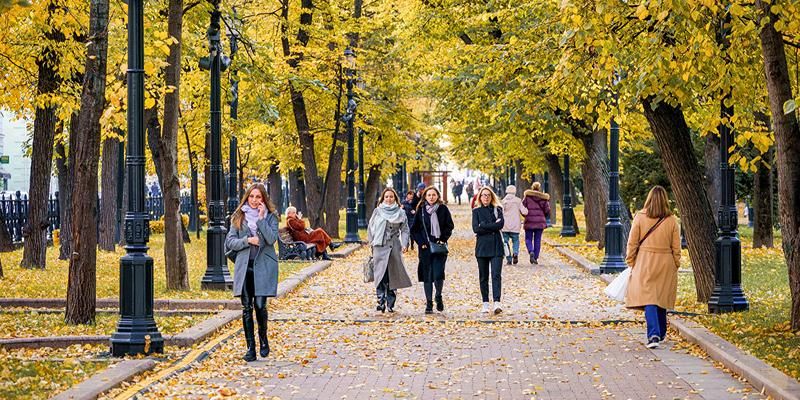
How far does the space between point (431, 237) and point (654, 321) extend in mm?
4814

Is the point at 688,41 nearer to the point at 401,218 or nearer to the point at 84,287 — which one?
the point at 401,218

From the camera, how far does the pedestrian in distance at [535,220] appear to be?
29.9 m

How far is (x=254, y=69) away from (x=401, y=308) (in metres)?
5.81

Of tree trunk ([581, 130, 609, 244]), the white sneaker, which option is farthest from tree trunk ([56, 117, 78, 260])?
tree trunk ([581, 130, 609, 244])

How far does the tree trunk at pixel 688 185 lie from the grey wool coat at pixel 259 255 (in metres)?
6.58

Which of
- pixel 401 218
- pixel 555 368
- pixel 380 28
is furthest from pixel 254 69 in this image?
pixel 380 28

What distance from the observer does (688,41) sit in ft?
50.8

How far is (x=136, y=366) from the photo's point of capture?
11.6m

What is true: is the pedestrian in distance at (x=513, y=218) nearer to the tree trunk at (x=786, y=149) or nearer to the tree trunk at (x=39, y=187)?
the tree trunk at (x=39, y=187)

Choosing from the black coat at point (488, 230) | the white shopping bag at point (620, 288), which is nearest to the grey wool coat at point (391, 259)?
the black coat at point (488, 230)

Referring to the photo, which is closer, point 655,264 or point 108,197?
point 655,264

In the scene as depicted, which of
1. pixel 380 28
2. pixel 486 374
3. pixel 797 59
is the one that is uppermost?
pixel 380 28

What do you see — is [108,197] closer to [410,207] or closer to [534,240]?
[410,207]

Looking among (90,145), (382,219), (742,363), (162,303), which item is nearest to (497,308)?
(382,219)
